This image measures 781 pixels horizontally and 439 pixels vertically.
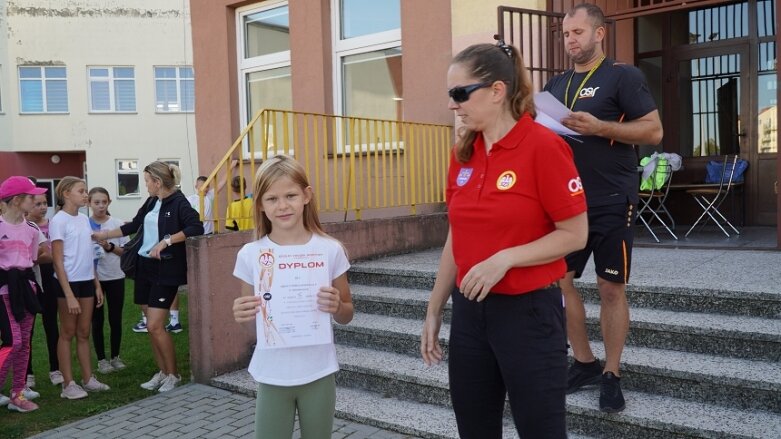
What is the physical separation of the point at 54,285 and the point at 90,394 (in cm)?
97

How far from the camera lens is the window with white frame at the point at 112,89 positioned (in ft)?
86.9

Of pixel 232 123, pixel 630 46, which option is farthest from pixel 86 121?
pixel 630 46

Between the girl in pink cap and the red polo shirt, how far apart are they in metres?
4.02

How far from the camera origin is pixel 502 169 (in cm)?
218

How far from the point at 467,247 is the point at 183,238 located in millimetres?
3793

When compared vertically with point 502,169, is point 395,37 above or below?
above

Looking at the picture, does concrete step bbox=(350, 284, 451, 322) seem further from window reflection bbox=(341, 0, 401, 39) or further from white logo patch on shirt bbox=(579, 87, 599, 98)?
window reflection bbox=(341, 0, 401, 39)

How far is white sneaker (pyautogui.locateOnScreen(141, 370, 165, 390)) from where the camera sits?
558 centimetres

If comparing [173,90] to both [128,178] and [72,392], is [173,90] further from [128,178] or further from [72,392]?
[72,392]

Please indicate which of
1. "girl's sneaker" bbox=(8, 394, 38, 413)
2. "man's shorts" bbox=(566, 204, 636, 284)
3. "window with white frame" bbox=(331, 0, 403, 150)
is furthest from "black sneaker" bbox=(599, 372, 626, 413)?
"window with white frame" bbox=(331, 0, 403, 150)

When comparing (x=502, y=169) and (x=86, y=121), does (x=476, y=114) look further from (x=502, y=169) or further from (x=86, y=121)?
(x=86, y=121)

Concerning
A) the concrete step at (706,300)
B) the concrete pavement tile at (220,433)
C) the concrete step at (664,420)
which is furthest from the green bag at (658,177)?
the concrete pavement tile at (220,433)

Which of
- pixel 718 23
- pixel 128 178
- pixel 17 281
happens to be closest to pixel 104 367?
pixel 17 281

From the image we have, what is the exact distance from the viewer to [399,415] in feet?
14.2
